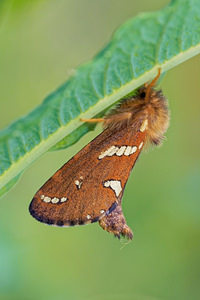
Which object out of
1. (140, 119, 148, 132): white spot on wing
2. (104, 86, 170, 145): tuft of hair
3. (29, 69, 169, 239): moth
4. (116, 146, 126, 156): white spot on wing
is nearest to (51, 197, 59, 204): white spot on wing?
(29, 69, 169, 239): moth

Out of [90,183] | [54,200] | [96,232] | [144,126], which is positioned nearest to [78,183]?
[90,183]

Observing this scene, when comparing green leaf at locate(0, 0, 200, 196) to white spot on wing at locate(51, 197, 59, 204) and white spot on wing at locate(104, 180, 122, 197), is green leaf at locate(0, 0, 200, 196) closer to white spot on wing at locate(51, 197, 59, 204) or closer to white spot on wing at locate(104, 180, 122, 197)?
white spot on wing at locate(51, 197, 59, 204)

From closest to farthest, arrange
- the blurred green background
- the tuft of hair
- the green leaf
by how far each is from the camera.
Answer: the green leaf < the tuft of hair < the blurred green background

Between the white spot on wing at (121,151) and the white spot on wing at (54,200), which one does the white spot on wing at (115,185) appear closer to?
the white spot on wing at (121,151)

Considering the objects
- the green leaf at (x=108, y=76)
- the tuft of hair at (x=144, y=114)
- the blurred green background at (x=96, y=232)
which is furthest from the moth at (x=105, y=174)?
the green leaf at (x=108, y=76)

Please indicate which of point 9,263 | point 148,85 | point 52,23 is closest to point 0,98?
point 52,23

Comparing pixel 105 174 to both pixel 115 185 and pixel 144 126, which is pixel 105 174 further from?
pixel 144 126

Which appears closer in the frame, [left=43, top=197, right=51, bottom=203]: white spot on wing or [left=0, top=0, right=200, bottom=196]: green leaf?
[left=0, top=0, right=200, bottom=196]: green leaf
